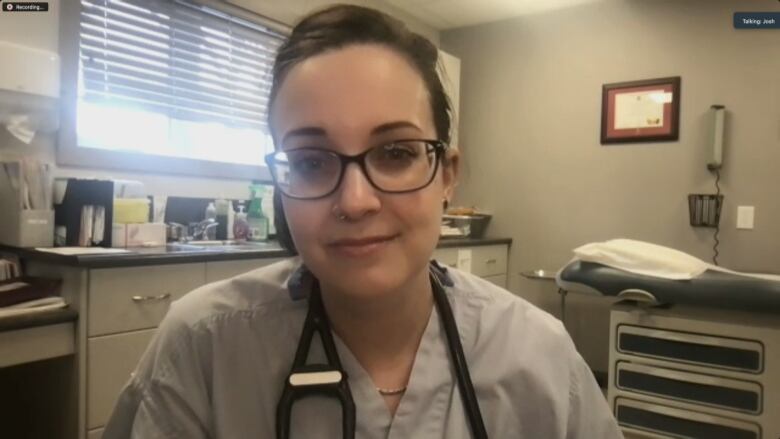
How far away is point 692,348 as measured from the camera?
2.16 meters

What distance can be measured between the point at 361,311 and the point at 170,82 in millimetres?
2026

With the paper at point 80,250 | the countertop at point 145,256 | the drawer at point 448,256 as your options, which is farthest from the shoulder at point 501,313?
the drawer at point 448,256

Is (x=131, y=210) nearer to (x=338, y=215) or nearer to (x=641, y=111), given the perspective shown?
(x=338, y=215)

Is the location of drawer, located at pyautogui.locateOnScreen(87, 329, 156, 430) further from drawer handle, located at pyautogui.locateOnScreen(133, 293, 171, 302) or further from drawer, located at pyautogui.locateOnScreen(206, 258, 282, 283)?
drawer, located at pyautogui.locateOnScreen(206, 258, 282, 283)

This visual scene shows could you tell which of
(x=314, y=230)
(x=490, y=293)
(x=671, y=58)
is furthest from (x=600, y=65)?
(x=314, y=230)

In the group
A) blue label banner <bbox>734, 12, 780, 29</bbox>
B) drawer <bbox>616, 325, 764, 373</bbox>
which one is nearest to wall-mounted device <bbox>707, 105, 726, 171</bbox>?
blue label banner <bbox>734, 12, 780, 29</bbox>

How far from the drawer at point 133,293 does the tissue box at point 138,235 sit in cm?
35

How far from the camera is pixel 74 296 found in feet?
5.19

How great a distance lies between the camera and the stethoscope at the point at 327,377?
0.69m

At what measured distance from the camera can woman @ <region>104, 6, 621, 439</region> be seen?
695 mm

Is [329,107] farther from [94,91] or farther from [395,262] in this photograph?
[94,91]

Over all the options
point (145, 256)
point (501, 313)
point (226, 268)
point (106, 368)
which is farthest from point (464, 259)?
point (501, 313)

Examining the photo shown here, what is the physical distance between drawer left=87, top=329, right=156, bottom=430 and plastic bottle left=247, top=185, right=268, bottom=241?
94 centimetres

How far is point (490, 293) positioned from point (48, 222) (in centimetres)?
165
